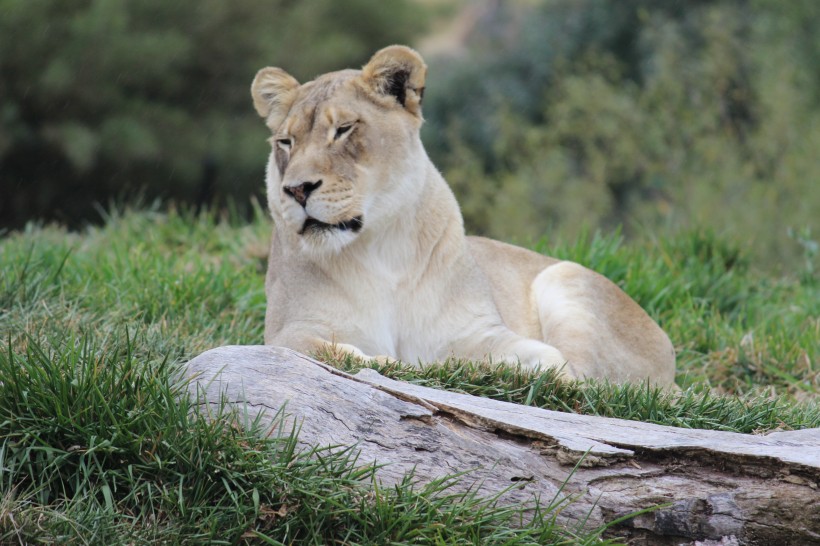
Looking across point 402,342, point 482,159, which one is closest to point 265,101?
point 402,342

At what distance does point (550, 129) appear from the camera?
20984 mm

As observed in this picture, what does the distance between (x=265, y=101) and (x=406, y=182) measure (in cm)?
96

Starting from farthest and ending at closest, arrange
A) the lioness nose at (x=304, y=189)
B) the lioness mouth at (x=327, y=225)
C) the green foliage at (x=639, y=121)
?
1. the green foliage at (x=639, y=121)
2. the lioness mouth at (x=327, y=225)
3. the lioness nose at (x=304, y=189)

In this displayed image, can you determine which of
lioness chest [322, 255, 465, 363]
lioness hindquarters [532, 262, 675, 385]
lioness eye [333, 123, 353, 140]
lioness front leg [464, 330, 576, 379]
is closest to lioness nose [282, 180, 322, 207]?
lioness eye [333, 123, 353, 140]

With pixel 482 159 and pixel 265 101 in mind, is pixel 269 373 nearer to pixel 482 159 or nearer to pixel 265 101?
pixel 265 101

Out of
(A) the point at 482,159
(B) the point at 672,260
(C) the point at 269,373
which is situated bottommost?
(A) the point at 482,159

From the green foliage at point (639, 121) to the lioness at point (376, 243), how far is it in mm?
9999

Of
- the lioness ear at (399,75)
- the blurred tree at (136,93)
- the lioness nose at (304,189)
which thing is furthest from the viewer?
the blurred tree at (136,93)

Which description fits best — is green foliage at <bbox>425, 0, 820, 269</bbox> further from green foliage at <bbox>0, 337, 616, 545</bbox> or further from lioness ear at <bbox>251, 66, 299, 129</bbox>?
green foliage at <bbox>0, 337, 616, 545</bbox>

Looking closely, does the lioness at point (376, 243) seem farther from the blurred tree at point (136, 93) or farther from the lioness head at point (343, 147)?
the blurred tree at point (136, 93)

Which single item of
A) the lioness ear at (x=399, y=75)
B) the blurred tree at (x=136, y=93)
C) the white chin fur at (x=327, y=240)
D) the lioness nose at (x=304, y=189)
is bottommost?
the blurred tree at (x=136, y=93)

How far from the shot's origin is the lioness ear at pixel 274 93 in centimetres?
559

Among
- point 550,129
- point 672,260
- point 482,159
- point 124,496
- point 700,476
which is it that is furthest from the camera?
point 482,159

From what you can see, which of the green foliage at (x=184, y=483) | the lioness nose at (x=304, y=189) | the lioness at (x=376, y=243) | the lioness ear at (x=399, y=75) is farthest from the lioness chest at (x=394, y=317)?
the green foliage at (x=184, y=483)
